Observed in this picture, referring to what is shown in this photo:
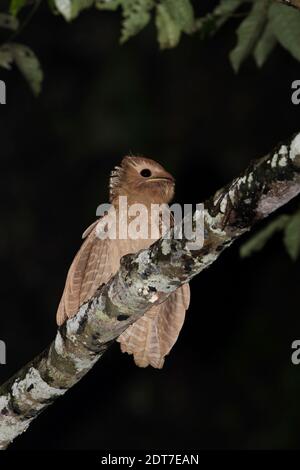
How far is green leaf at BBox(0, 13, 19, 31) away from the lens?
4.31 metres

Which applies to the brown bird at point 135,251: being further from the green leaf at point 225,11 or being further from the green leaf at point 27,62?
the green leaf at point 225,11

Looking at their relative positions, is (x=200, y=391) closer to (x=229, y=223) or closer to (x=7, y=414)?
(x=7, y=414)

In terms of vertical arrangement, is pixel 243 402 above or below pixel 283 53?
below

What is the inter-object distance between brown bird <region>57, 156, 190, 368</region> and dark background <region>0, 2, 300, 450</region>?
4206mm

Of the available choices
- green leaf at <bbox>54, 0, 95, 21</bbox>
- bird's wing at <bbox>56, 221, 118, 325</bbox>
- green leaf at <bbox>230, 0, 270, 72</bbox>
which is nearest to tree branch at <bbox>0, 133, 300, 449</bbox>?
bird's wing at <bbox>56, 221, 118, 325</bbox>

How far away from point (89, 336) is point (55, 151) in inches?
233

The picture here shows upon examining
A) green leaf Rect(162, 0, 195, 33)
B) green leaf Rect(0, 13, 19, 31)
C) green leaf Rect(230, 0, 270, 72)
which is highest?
green leaf Rect(0, 13, 19, 31)

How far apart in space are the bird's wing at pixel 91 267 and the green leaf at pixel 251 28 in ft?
3.45

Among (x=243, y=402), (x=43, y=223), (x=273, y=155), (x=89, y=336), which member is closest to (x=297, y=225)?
(x=89, y=336)

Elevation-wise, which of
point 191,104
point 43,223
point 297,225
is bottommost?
point 297,225

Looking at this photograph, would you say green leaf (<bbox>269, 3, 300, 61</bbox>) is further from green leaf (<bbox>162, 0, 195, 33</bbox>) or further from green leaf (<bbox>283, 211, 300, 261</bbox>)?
green leaf (<bbox>283, 211, 300, 261</bbox>)

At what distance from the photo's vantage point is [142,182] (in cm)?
434

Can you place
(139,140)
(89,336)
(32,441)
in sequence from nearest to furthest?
(89,336) < (32,441) < (139,140)

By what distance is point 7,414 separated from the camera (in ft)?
12.3
